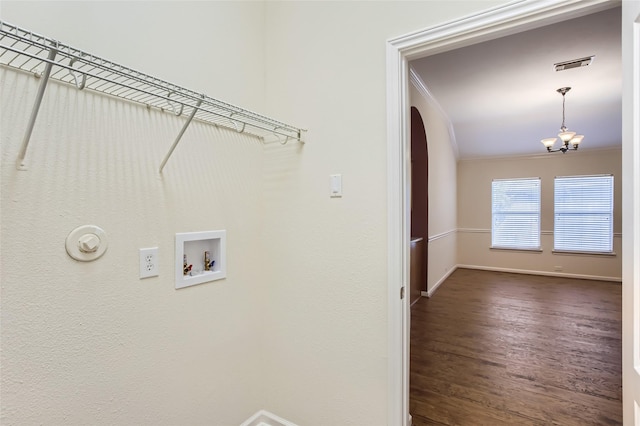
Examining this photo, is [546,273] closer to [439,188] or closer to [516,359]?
[439,188]

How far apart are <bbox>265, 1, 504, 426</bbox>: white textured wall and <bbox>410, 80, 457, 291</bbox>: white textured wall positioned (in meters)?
2.65

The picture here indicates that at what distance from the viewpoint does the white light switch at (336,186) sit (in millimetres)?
1597

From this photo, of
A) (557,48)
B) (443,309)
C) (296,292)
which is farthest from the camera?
(443,309)

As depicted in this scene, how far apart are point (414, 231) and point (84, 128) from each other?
4.53 metres

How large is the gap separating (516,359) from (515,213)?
480 cm

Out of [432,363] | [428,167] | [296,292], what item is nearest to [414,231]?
A: [428,167]

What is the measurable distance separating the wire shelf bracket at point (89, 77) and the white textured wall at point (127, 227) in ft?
0.14

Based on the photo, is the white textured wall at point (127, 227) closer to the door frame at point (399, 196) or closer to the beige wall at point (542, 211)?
the door frame at point (399, 196)

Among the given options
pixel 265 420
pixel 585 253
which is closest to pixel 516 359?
pixel 265 420

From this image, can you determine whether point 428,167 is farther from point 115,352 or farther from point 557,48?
point 115,352

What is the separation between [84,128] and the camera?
1.08 meters

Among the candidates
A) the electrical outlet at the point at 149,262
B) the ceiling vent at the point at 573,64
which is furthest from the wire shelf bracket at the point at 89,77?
the ceiling vent at the point at 573,64

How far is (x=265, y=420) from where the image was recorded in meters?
1.81

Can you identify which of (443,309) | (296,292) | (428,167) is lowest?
(443,309)
